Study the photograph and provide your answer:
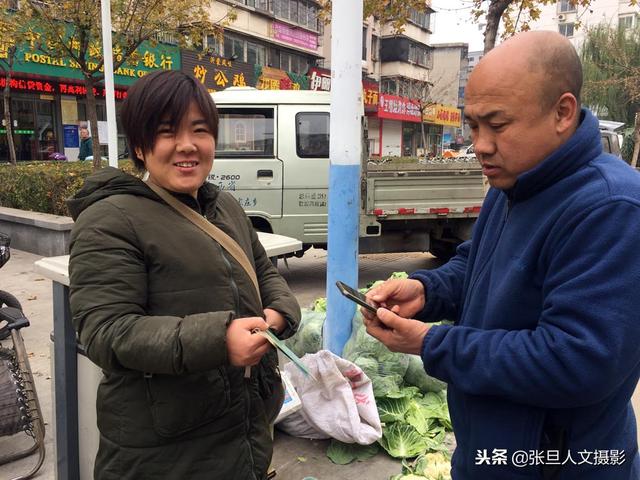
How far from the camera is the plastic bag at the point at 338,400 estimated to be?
2.67 metres

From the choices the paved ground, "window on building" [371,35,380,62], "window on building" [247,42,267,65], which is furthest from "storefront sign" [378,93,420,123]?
the paved ground

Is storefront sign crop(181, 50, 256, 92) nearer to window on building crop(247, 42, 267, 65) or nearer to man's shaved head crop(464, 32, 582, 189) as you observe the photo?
window on building crop(247, 42, 267, 65)

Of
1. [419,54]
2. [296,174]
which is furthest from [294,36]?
[296,174]

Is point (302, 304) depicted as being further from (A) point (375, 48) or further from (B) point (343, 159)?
(A) point (375, 48)

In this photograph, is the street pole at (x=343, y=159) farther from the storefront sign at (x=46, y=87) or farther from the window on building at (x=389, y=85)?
the window on building at (x=389, y=85)

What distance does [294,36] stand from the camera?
83.8 ft

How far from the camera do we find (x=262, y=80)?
71.7 feet

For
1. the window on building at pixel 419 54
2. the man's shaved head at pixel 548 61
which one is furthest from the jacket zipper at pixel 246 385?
the window on building at pixel 419 54

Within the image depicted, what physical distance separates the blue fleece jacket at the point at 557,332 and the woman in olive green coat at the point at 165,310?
Result: 55 cm

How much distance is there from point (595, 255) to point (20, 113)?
58.5 feet

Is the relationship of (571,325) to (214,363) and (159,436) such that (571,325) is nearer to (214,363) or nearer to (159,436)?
(214,363)

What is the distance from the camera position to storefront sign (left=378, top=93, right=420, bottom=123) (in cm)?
2838

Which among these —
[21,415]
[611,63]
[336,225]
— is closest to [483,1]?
[336,225]

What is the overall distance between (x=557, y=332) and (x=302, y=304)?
15.5 feet
